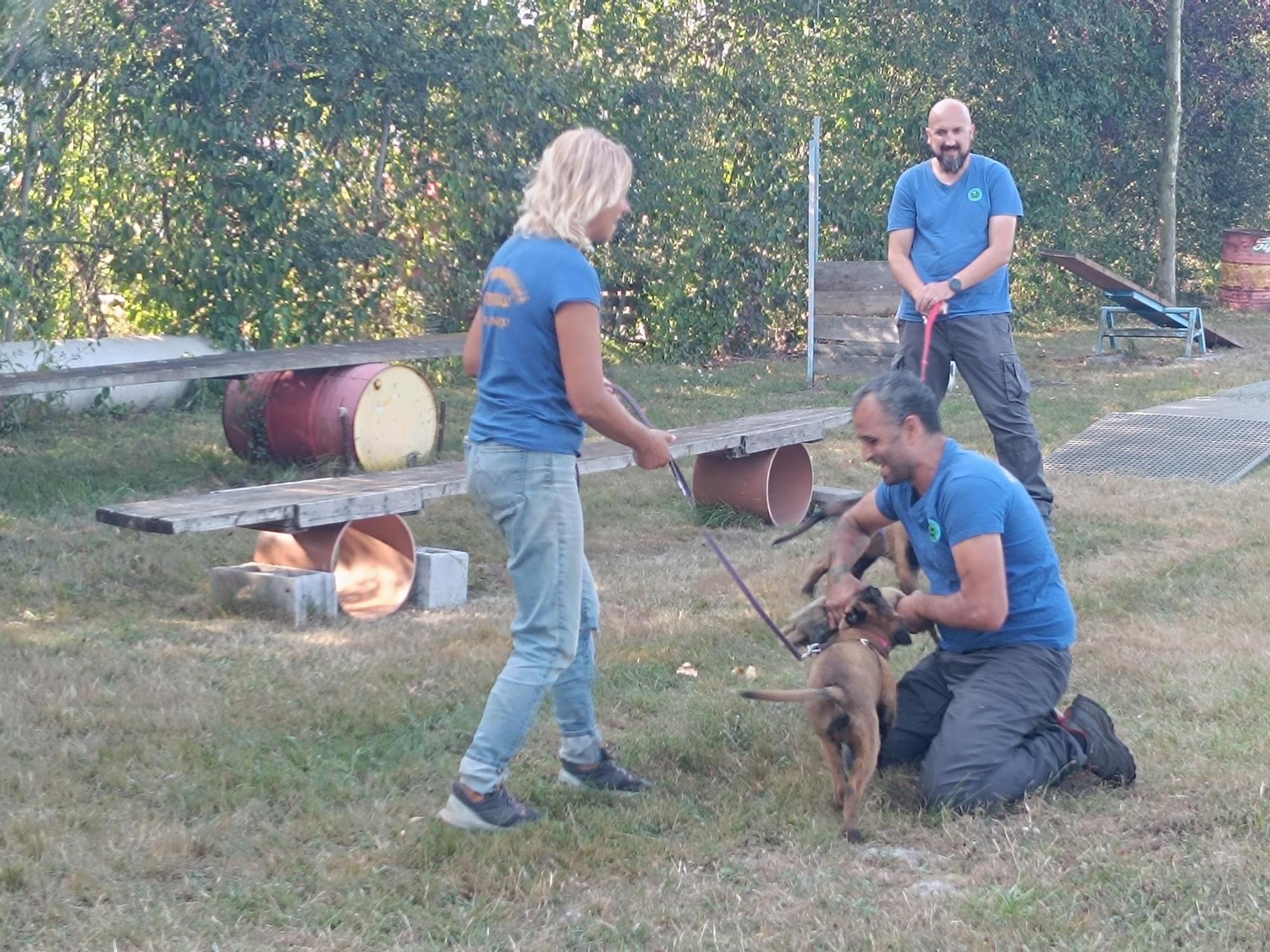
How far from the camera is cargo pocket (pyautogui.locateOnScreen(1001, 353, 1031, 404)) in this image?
644 cm

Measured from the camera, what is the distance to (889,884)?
136 inches

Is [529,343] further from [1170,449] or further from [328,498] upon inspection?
[1170,449]

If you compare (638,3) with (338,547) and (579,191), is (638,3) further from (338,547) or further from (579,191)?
(579,191)

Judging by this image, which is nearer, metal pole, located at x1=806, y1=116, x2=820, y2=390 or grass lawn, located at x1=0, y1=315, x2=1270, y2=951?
grass lawn, located at x1=0, y1=315, x2=1270, y2=951

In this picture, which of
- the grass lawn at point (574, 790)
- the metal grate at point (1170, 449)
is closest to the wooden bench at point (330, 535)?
the grass lawn at point (574, 790)

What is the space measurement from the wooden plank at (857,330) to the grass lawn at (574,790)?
6203 millimetres

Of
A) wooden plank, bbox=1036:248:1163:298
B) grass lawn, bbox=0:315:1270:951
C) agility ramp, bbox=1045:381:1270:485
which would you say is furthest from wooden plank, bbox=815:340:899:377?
grass lawn, bbox=0:315:1270:951

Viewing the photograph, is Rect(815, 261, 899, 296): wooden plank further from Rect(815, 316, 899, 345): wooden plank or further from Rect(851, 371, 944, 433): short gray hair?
Rect(851, 371, 944, 433): short gray hair

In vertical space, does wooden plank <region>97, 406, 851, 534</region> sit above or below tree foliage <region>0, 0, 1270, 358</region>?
below

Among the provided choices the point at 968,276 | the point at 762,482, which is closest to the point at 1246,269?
the point at 762,482

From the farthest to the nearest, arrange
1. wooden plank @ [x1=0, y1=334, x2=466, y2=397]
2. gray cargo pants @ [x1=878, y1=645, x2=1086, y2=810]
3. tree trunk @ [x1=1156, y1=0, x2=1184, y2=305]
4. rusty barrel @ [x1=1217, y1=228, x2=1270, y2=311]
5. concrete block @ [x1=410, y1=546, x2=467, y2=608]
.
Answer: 1. rusty barrel @ [x1=1217, y1=228, x2=1270, y2=311]
2. tree trunk @ [x1=1156, y1=0, x2=1184, y2=305]
3. wooden plank @ [x1=0, y1=334, x2=466, y2=397]
4. concrete block @ [x1=410, y1=546, x2=467, y2=608]
5. gray cargo pants @ [x1=878, y1=645, x2=1086, y2=810]

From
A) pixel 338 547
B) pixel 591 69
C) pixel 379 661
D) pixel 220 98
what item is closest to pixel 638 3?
pixel 591 69

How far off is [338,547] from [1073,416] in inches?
266

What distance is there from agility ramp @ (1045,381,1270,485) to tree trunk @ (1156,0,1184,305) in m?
7.70
